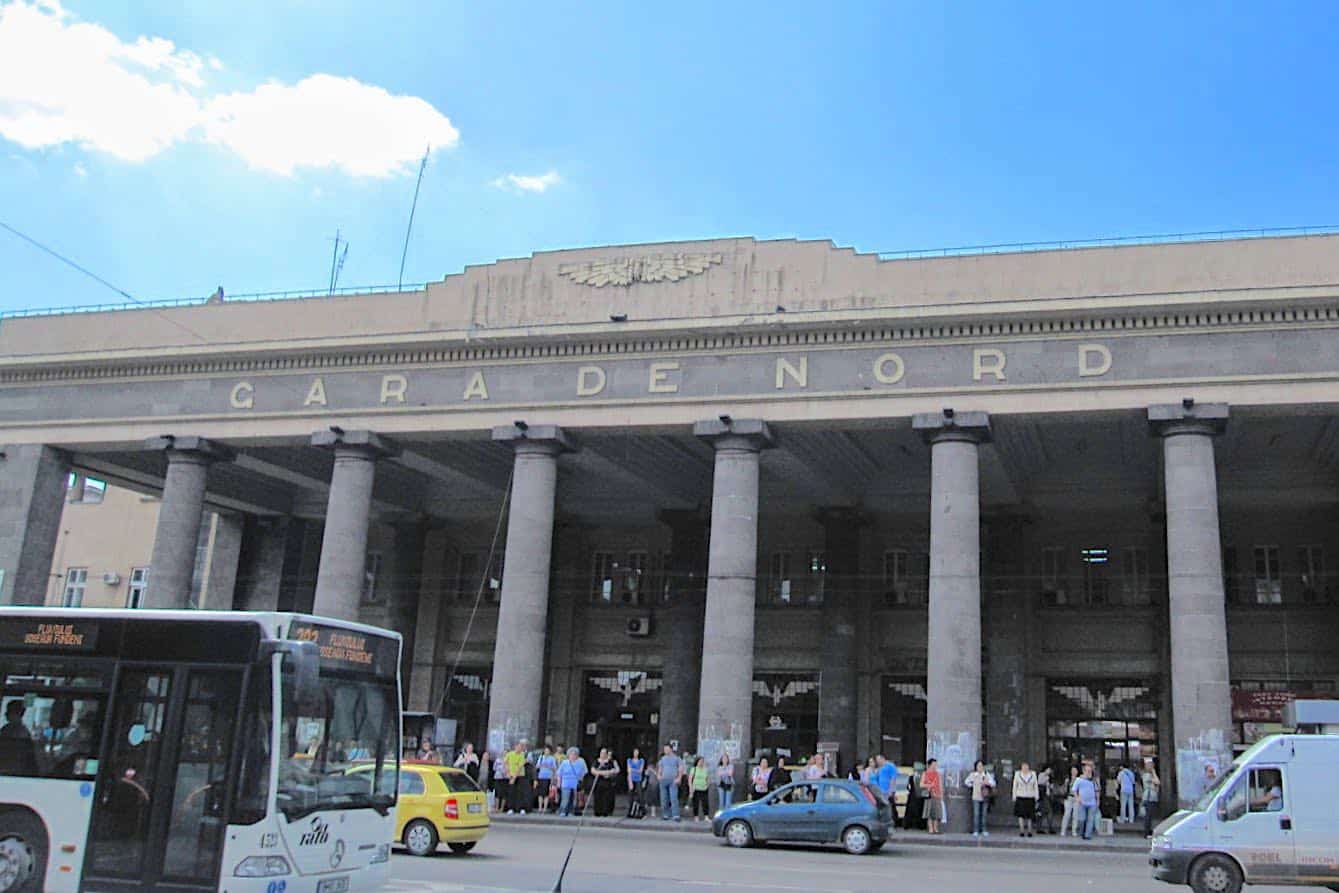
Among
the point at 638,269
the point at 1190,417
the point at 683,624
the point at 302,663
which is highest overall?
the point at 638,269

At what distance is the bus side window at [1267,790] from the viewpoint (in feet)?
50.9

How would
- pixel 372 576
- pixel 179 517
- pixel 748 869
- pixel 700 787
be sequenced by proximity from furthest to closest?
pixel 372 576
pixel 179 517
pixel 700 787
pixel 748 869

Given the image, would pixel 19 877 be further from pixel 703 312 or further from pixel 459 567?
pixel 459 567

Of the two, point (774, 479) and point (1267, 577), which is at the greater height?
point (774, 479)

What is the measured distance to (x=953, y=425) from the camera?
89.8 ft

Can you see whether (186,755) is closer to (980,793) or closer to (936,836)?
Result: (936,836)

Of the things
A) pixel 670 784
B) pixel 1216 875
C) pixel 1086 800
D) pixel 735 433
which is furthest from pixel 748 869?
pixel 735 433

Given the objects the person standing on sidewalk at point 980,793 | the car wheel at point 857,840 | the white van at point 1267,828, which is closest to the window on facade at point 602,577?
the person standing on sidewalk at point 980,793

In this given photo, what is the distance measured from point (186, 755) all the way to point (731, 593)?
1793 centimetres

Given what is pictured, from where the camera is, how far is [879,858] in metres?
20.4

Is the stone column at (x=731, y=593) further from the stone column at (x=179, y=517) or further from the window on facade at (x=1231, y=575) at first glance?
the window on facade at (x=1231, y=575)

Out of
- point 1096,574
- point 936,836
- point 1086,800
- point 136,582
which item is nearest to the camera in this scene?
point 936,836

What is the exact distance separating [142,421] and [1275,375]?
91.5 feet

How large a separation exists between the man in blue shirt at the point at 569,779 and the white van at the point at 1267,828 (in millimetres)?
13990
